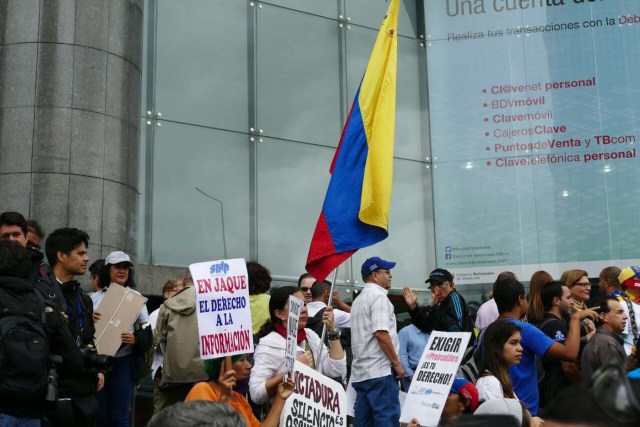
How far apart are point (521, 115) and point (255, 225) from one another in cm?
Answer: 405

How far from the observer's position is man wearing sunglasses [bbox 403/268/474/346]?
10.3m

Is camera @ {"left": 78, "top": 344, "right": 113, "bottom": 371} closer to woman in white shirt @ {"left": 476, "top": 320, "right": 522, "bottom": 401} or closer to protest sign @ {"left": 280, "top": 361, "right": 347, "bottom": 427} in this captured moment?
protest sign @ {"left": 280, "top": 361, "right": 347, "bottom": 427}

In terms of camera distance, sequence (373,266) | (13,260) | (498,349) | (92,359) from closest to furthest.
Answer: (13,260) → (92,359) → (498,349) → (373,266)

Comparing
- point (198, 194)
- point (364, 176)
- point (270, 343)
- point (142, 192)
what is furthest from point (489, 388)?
point (198, 194)

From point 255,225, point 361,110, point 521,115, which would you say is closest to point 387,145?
point 361,110

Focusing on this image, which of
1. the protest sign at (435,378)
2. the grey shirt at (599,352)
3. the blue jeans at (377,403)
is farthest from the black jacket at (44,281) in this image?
the grey shirt at (599,352)

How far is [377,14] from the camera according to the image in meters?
16.3

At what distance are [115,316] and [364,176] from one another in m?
2.42

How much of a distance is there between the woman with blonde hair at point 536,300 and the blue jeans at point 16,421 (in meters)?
4.56

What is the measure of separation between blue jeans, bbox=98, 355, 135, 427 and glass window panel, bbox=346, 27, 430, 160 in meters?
7.35

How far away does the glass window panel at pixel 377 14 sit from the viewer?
→ 16.2 metres

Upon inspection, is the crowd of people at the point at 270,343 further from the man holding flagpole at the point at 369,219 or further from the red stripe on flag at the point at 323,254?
the red stripe on flag at the point at 323,254

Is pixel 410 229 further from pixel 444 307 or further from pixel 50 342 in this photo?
pixel 50 342

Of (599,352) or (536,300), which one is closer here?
(599,352)
